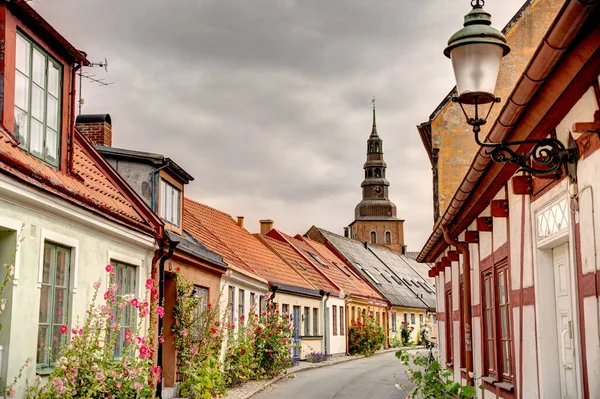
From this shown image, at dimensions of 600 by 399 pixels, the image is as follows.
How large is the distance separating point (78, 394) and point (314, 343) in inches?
848

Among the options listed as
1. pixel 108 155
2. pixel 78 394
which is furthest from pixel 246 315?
pixel 78 394

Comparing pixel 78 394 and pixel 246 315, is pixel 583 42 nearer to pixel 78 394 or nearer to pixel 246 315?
pixel 78 394

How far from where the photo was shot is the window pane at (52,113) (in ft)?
33.4

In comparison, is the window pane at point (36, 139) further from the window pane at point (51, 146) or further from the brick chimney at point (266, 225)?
the brick chimney at point (266, 225)

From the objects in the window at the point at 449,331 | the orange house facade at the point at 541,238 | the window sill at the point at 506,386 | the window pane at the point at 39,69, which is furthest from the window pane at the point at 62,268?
the window at the point at 449,331

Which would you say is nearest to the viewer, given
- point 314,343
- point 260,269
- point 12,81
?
point 12,81

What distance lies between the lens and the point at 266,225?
38000 mm

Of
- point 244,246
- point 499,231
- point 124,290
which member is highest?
point 244,246

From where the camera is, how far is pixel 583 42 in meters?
4.49

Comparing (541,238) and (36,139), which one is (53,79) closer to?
(36,139)

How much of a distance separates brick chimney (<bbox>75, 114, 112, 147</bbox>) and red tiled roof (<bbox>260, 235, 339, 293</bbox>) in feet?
53.5

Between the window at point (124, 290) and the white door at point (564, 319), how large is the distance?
6793 millimetres

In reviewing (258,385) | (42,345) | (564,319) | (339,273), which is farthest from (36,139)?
(339,273)

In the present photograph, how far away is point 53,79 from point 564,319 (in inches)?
277
